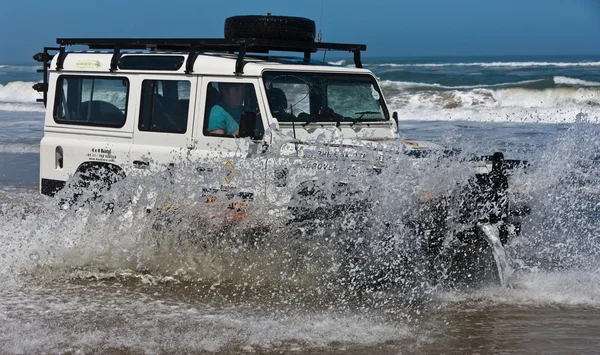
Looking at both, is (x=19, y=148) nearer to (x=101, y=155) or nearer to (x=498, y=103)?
(x=101, y=155)

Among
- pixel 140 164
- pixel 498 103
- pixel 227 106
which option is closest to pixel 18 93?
pixel 498 103

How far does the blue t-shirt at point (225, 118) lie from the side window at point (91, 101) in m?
1.02

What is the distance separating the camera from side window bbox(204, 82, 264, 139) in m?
6.96

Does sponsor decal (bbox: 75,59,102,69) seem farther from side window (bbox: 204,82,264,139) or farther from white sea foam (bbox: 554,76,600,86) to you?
white sea foam (bbox: 554,76,600,86)

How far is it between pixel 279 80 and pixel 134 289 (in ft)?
7.27

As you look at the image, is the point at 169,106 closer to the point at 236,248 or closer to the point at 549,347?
the point at 236,248

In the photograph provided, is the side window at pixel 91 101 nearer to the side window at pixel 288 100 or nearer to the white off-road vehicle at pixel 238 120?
the white off-road vehicle at pixel 238 120

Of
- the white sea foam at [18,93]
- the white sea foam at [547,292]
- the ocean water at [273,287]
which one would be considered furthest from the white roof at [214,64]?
the white sea foam at [18,93]

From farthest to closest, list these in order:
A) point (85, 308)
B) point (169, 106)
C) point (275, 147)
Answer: point (169, 106) → point (275, 147) → point (85, 308)

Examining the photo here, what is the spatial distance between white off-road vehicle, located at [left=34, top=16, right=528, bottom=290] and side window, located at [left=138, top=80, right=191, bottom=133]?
0.01 meters

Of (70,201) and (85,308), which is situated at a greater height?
(70,201)

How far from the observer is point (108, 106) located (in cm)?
775

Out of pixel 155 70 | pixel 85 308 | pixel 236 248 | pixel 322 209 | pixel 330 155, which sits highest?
pixel 155 70

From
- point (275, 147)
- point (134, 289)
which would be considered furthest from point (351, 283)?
point (134, 289)
